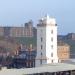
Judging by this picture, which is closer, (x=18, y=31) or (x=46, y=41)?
(x=46, y=41)

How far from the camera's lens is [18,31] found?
114438 millimetres

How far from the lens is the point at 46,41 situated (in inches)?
2143

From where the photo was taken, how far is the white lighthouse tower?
178 feet

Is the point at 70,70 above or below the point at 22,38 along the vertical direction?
below

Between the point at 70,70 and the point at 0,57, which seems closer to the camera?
the point at 70,70

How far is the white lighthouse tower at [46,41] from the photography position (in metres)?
54.2

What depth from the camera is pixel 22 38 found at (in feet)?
373

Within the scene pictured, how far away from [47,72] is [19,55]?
53.8 metres

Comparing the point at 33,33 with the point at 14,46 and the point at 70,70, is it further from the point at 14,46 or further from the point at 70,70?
the point at 70,70

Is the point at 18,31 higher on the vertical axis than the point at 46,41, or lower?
higher

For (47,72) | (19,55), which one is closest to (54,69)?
(47,72)

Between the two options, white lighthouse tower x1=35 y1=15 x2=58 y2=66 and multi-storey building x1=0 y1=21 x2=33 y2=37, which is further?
multi-storey building x1=0 y1=21 x2=33 y2=37

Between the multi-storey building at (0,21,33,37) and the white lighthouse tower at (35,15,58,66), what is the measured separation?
173 ft

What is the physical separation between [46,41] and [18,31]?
198ft
